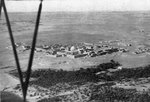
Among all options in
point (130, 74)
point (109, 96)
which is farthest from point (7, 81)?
point (130, 74)

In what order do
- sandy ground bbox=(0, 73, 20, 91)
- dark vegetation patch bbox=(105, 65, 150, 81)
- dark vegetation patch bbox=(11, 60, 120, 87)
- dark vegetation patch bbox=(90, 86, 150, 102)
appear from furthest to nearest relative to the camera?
dark vegetation patch bbox=(105, 65, 150, 81), dark vegetation patch bbox=(11, 60, 120, 87), sandy ground bbox=(0, 73, 20, 91), dark vegetation patch bbox=(90, 86, 150, 102)

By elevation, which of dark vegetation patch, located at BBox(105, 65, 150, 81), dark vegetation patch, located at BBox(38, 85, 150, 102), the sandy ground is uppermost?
dark vegetation patch, located at BBox(38, 85, 150, 102)

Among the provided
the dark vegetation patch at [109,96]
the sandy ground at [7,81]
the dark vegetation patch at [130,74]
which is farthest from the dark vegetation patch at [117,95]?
the sandy ground at [7,81]

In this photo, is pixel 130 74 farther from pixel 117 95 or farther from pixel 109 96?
pixel 109 96

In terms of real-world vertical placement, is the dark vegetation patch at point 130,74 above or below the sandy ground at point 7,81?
below

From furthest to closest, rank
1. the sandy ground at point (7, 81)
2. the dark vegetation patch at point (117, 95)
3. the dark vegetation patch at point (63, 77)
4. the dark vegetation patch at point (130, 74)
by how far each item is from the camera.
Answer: the dark vegetation patch at point (130, 74), the dark vegetation patch at point (63, 77), the sandy ground at point (7, 81), the dark vegetation patch at point (117, 95)

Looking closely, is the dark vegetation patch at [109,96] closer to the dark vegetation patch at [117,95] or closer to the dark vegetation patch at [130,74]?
the dark vegetation patch at [117,95]

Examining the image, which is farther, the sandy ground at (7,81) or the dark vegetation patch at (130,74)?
the dark vegetation patch at (130,74)

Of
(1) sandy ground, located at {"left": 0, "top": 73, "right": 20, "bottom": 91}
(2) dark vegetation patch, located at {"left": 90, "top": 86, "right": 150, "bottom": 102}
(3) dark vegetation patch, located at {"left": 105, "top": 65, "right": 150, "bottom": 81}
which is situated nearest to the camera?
(2) dark vegetation patch, located at {"left": 90, "top": 86, "right": 150, "bottom": 102}

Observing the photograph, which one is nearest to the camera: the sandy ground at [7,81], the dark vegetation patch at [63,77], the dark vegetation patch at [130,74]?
the sandy ground at [7,81]

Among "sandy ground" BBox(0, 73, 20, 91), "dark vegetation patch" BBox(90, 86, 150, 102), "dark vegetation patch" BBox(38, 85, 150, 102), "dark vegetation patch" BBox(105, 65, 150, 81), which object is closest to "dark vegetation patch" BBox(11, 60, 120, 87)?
"sandy ground" BBox(0, 73, 20, 91)

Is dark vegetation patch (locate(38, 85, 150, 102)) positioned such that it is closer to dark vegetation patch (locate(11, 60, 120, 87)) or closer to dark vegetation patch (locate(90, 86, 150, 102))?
dark vegetation patch (locate(90, 86, 150, 102))
